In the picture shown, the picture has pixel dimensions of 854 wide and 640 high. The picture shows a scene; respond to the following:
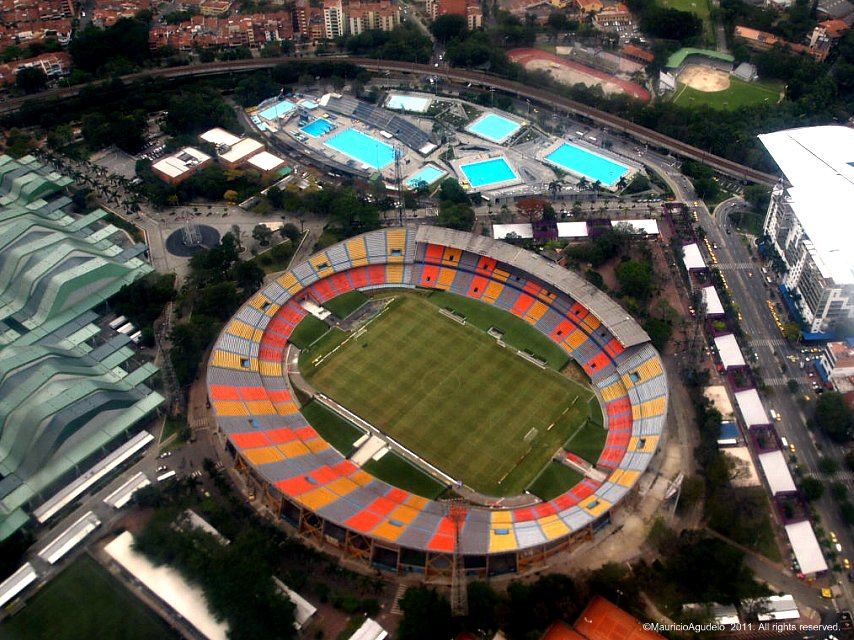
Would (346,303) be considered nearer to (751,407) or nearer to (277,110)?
(751,407)

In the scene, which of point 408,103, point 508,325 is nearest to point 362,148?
point 408,103

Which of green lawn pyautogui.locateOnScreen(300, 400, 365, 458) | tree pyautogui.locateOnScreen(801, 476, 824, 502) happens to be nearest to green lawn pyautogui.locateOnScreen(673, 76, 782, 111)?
tree pyautogui.locateOnScreen(801, 476, 824, 502)

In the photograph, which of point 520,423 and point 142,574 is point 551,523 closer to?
point 520,423

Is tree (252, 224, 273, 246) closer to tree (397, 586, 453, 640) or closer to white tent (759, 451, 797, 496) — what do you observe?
tree (397, 586, 453, 640)

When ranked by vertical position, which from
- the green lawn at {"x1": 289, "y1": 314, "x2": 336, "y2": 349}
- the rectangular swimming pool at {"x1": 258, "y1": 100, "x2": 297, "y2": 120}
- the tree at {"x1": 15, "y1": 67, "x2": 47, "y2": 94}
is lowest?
the green lawn at {"x1": 289, "y1": 314, "x2": 336, "y2": 349}

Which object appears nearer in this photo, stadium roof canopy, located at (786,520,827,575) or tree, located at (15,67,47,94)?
stadium roof canopy, located at (786,520,827,575)

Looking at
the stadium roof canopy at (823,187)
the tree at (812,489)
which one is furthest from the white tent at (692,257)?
the tree at (812,489)
